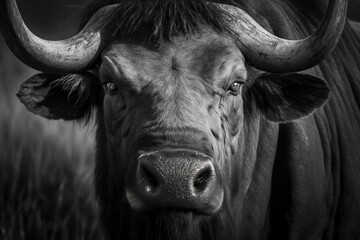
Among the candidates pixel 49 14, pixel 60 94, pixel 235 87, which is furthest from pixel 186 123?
pixel 49 14

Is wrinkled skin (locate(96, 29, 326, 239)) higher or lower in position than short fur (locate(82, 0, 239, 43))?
lower

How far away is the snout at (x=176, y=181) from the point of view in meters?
4.70

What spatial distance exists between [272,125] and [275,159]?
0.23 metres

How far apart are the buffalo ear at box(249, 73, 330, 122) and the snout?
1037 millimetres

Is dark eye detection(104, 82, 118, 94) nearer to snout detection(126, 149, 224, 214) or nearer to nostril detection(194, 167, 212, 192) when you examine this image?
snout detection(126, 149, 224, 214)

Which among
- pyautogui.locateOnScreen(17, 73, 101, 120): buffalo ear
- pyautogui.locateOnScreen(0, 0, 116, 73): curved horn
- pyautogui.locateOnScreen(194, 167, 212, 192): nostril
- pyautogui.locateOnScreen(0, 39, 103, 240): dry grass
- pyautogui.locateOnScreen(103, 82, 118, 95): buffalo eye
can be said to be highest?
pyautogui.locateOnScreen(0, 0, 116, 73): curved horn

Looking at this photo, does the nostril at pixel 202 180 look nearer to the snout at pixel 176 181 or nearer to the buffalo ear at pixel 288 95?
the snout at pixel 176 181

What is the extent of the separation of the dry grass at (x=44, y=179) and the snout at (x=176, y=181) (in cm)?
295

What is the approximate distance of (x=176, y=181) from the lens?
470 cm

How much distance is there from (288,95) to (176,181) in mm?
1375

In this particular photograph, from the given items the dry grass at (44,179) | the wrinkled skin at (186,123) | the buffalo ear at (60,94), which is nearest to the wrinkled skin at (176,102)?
the wrinkled skin at (186,123)

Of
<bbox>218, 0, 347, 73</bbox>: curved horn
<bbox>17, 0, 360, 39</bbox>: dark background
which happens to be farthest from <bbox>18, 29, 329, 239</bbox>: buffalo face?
<bbox>17, 0, 360, 39</bbox>: dark background

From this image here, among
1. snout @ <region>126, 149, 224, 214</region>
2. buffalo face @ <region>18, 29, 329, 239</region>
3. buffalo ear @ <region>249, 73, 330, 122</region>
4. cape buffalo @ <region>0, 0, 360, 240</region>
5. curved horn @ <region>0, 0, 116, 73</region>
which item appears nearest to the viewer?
snout @ <region>126, 149, 224, 214</region>

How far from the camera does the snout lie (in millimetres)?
4695
